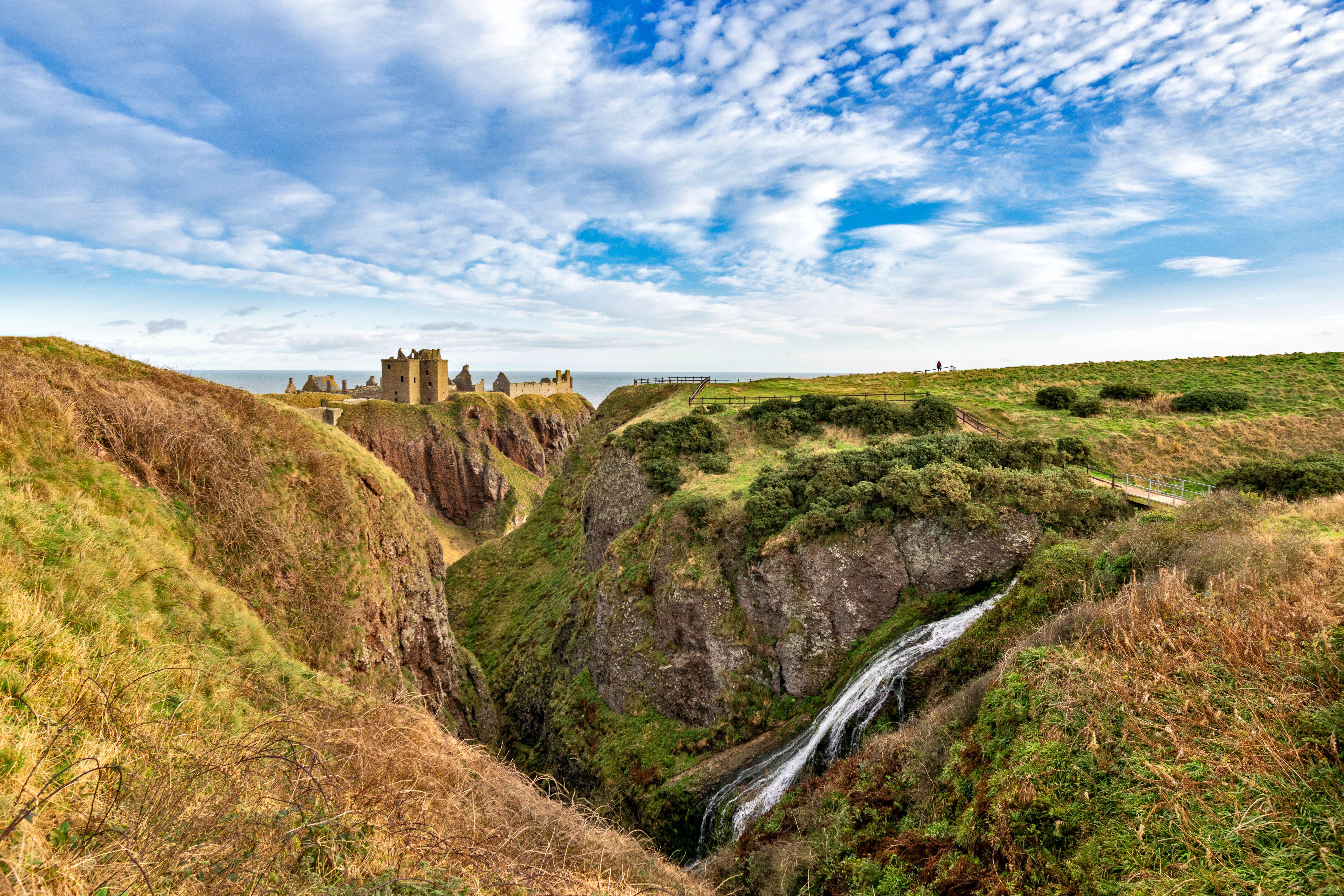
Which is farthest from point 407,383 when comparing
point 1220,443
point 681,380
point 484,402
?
point 1220,443

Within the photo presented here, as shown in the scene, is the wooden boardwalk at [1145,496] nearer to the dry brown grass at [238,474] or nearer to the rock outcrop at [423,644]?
the rock outcrop at [423,644]

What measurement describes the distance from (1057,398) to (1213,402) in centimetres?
749

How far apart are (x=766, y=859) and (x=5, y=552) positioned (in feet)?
51.4

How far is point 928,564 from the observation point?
20625 millimetres

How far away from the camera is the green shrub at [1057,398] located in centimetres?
3609

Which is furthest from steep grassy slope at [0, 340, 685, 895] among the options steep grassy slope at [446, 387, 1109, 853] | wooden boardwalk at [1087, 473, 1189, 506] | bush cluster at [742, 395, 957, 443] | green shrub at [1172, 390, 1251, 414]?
green shrub at [1172, 390, 1251, 414]

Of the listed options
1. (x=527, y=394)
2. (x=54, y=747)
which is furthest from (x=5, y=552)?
(x=527, y=394)

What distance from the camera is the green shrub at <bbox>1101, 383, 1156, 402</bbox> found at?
117 ft

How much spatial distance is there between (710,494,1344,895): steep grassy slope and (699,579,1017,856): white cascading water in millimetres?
2409

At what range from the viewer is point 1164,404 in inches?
1340

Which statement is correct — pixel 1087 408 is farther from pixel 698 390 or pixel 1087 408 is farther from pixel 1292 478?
pixel 698 390

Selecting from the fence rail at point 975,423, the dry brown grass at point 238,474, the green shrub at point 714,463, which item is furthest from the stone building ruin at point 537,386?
the fence rail at point 975,423

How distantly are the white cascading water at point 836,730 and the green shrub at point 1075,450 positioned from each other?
1094cm

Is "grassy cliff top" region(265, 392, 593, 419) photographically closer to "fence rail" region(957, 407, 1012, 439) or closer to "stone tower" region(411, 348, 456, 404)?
"stone tower" region(411, 348, 456, 404)
